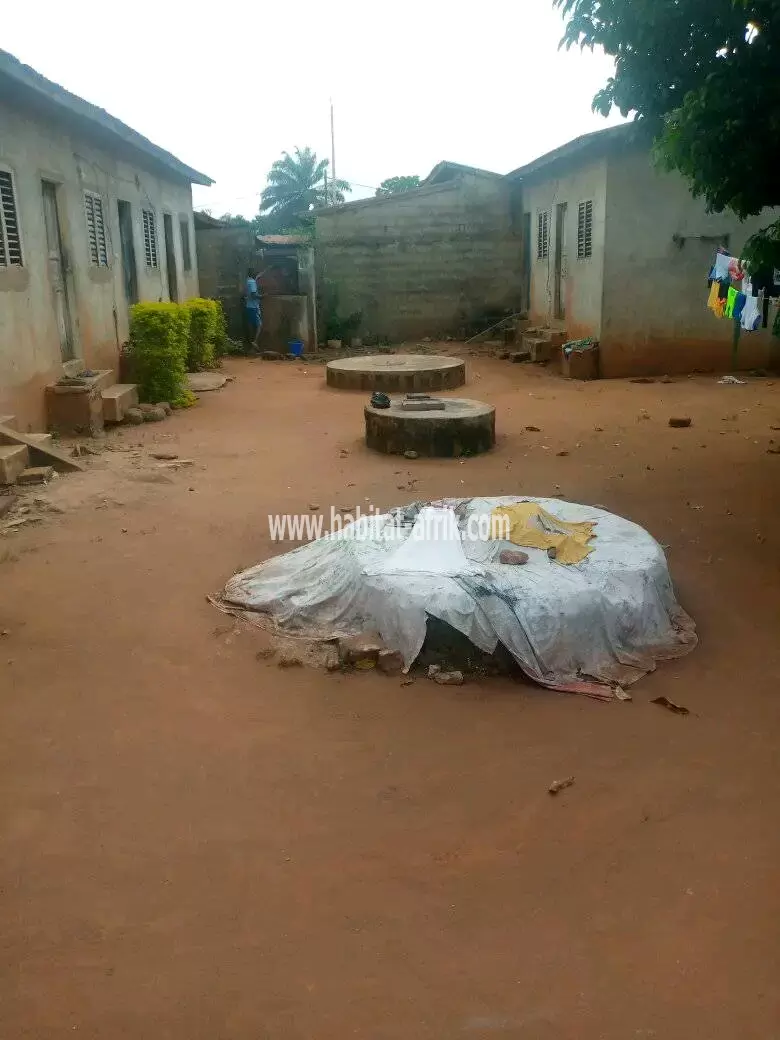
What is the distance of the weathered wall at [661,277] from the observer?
13422mm

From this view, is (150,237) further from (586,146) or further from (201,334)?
(586,146)

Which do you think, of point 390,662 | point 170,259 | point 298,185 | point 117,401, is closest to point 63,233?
point 117,401

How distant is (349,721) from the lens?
389 centimetres

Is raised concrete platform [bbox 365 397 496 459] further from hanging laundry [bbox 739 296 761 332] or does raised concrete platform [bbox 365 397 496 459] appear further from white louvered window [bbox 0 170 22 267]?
hanging laundry [bbox 739 296 761 332]

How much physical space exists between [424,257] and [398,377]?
255 inches

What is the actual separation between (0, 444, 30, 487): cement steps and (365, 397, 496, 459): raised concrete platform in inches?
137

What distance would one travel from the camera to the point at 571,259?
15328 mm

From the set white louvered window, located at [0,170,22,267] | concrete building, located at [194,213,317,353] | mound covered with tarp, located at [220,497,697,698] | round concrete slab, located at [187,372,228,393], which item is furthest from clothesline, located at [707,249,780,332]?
concrete building, located at [194,213,317,353]

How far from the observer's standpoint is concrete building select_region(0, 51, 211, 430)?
8.84 metres

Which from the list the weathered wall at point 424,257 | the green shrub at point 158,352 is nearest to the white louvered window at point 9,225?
the green shrub at point 158,352

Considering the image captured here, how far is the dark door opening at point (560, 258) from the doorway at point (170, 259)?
7.37 metres

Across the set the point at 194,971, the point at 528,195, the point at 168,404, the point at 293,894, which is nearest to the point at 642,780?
the point at 293,894

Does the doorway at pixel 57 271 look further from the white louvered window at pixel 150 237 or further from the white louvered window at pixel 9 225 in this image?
the white louvered window at pixel 150 237

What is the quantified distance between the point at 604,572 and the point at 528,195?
50.5 ft
